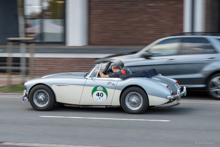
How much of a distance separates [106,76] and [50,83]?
4.02ft

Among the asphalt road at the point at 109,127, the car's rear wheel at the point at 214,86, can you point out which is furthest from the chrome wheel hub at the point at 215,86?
the asphalt road at the point at 109,127

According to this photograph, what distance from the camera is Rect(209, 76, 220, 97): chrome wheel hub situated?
9.88m

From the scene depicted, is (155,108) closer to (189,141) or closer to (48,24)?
(189,141)


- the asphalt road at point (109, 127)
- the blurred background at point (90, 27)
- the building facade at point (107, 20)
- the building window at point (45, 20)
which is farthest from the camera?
the building window at point (45, 20)

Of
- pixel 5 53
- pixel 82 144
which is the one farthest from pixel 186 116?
pixel 5 53

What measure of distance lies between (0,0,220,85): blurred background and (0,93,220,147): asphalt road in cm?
544

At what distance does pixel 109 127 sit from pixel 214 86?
13.8ft

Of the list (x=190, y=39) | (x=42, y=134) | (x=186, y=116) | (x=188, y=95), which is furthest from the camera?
(x=188, y=95)

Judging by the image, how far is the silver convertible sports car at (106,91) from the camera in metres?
7.69

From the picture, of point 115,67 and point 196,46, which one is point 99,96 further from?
point 196,46

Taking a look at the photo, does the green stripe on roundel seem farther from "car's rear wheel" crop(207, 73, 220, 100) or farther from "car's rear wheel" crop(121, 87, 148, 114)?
"car's rear wheel" crop(207, 73, 220, 100)

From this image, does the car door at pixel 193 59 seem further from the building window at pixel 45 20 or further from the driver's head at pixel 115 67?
the building window at pixel 45 20

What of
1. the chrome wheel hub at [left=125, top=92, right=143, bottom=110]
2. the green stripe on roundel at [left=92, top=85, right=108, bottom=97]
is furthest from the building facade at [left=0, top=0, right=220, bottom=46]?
the green stripe on roundel at [left=92, top=85, right=108, bottom=97]

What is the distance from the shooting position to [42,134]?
632 cm
